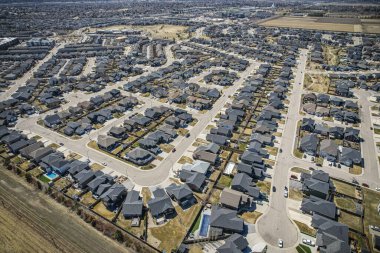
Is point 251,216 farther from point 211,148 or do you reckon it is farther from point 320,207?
point 211,148

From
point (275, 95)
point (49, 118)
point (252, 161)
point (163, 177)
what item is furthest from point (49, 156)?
point (275, 95)

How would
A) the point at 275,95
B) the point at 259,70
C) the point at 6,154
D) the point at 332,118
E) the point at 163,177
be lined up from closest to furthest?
the point at 163,177, the point at 6,154, the point at 332,118, the point at 275,95, the point at 259,70

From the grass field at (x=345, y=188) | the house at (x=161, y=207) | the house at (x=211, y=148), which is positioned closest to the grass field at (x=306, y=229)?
the grass field at (x=345, y=188)

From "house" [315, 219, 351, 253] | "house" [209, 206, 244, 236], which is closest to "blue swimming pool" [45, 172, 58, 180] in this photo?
"house" [209, 206, 244, 236]

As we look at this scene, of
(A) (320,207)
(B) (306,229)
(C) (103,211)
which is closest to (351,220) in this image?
(A) (320,207)

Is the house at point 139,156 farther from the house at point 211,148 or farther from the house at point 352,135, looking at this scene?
the house at point 352,135

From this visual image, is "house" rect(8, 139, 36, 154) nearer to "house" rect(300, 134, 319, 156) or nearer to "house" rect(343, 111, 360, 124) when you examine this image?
"house" rect(300, 134, 319, 156)

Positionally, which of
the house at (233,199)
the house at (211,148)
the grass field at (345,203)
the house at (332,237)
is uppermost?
the house at (332,237)

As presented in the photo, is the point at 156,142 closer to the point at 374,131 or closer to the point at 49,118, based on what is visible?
the point at 49,118
